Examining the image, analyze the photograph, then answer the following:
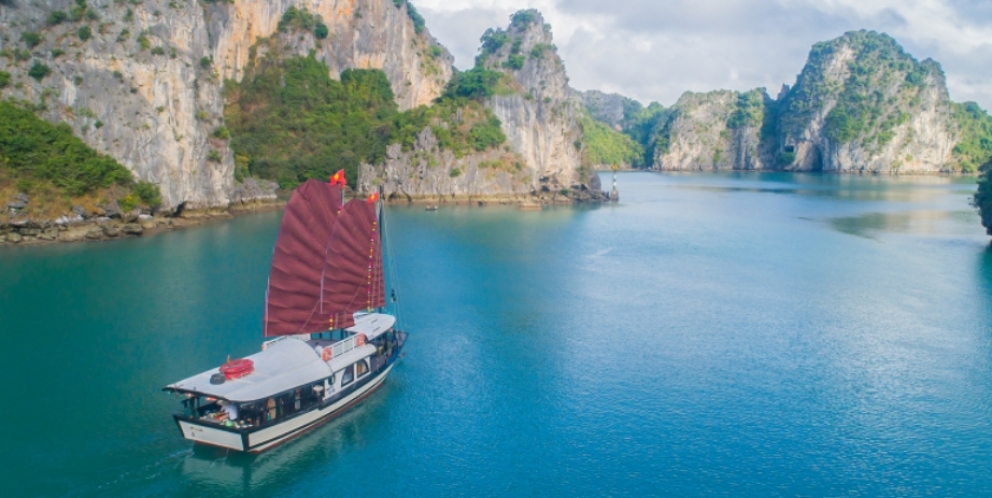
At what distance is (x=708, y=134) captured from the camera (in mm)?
175500

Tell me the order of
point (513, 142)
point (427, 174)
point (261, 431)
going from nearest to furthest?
point (261, 431) → point (427, 174) → point (513, 142)

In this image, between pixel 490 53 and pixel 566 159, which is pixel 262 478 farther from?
pixel 490 53

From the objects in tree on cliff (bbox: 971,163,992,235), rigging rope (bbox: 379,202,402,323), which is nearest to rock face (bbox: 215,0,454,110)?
rigging rope (bbox: 379,202,402,323)

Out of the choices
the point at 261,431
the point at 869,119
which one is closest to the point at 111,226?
the point at 261,431

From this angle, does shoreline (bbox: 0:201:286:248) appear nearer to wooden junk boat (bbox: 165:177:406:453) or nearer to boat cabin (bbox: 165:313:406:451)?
wooden junk boat (bbox: 165:177:406:453)

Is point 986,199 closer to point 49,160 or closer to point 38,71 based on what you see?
point 49,160

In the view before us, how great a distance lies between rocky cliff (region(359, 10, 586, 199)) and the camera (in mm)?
78875

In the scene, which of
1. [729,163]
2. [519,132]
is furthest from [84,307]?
[729,163]

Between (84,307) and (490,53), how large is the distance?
68911 mm

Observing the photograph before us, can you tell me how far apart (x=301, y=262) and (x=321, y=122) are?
67.7 meters

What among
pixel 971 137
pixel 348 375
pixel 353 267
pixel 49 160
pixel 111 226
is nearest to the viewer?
pixel 348 375

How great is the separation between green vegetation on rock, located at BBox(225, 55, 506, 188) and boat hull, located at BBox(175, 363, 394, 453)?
58.6 metres

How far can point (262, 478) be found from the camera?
1759cm

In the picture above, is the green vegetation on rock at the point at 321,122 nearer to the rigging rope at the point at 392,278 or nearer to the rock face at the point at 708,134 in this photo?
the rigging rope at the point at 392,278
